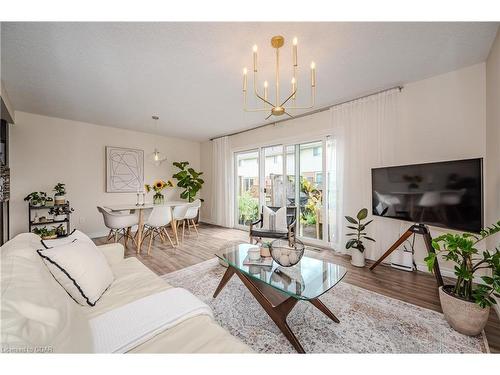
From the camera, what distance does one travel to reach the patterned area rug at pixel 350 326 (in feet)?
4.65

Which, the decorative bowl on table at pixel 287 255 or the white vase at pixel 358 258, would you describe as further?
the white vase at pixel 358 258

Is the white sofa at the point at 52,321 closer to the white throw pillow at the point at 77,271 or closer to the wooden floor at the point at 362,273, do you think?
the white throw pillow at the point at 77,271

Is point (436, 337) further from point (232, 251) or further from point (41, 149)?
point (41, 149)

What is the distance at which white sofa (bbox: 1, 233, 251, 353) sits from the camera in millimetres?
629

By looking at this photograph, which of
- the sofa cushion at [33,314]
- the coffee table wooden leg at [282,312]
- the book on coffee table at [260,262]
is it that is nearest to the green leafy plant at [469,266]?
the coffee table wooden leg at [282,312]

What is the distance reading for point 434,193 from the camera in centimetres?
218

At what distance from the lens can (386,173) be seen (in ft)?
8.70

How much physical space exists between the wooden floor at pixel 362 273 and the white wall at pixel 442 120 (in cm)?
43

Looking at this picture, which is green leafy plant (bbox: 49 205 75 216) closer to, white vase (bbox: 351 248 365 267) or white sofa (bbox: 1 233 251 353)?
white sofa (bbox: 1 233 251 353)

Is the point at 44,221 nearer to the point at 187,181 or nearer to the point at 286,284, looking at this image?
the point at 187,181

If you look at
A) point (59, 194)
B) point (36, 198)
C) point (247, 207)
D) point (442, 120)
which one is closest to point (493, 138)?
point (442, 120)

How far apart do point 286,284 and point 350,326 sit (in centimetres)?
67

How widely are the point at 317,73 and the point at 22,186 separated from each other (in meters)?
5.25

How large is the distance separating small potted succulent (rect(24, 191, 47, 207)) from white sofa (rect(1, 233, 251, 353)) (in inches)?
120
